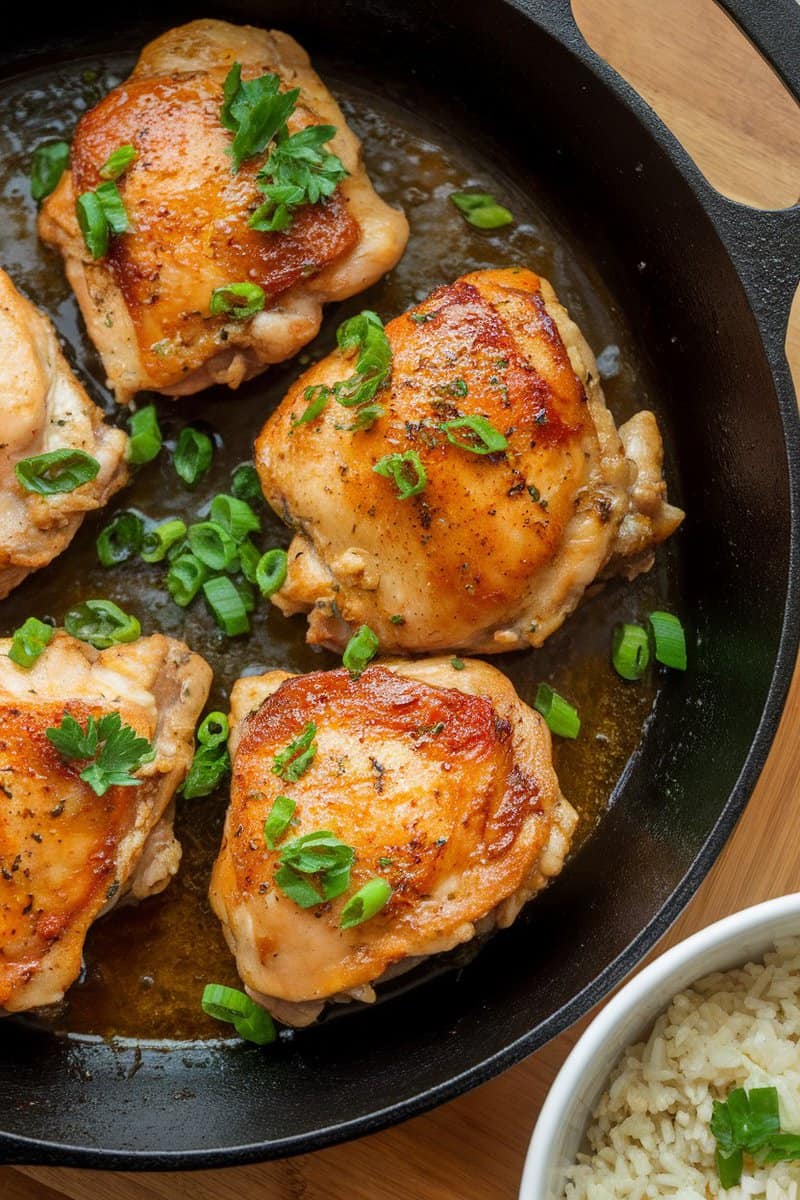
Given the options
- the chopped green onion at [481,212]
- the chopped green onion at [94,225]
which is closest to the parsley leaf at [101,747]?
the chopped green onion at [94,225]

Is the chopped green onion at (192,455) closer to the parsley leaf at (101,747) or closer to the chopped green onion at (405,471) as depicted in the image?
the chopped green onion at (405,471)

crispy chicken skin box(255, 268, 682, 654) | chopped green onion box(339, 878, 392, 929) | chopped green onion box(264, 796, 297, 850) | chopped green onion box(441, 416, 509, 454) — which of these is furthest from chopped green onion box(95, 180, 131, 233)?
chopped green onion box(339, 878, 392, 929)

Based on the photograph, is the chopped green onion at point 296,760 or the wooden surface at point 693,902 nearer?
the chopped green onion at point 296,760

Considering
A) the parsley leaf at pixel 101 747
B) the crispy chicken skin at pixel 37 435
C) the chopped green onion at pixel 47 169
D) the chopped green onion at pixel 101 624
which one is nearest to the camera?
the parsley leaf at pixel 101 747

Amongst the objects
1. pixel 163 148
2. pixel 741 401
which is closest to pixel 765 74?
pixel 741 401

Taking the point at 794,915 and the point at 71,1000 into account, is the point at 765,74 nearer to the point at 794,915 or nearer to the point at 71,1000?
the point at 794,915

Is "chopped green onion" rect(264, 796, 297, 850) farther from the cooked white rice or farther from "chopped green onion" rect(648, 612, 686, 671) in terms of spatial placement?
"chopped green onion" rect(648, 612, 686, 671)
